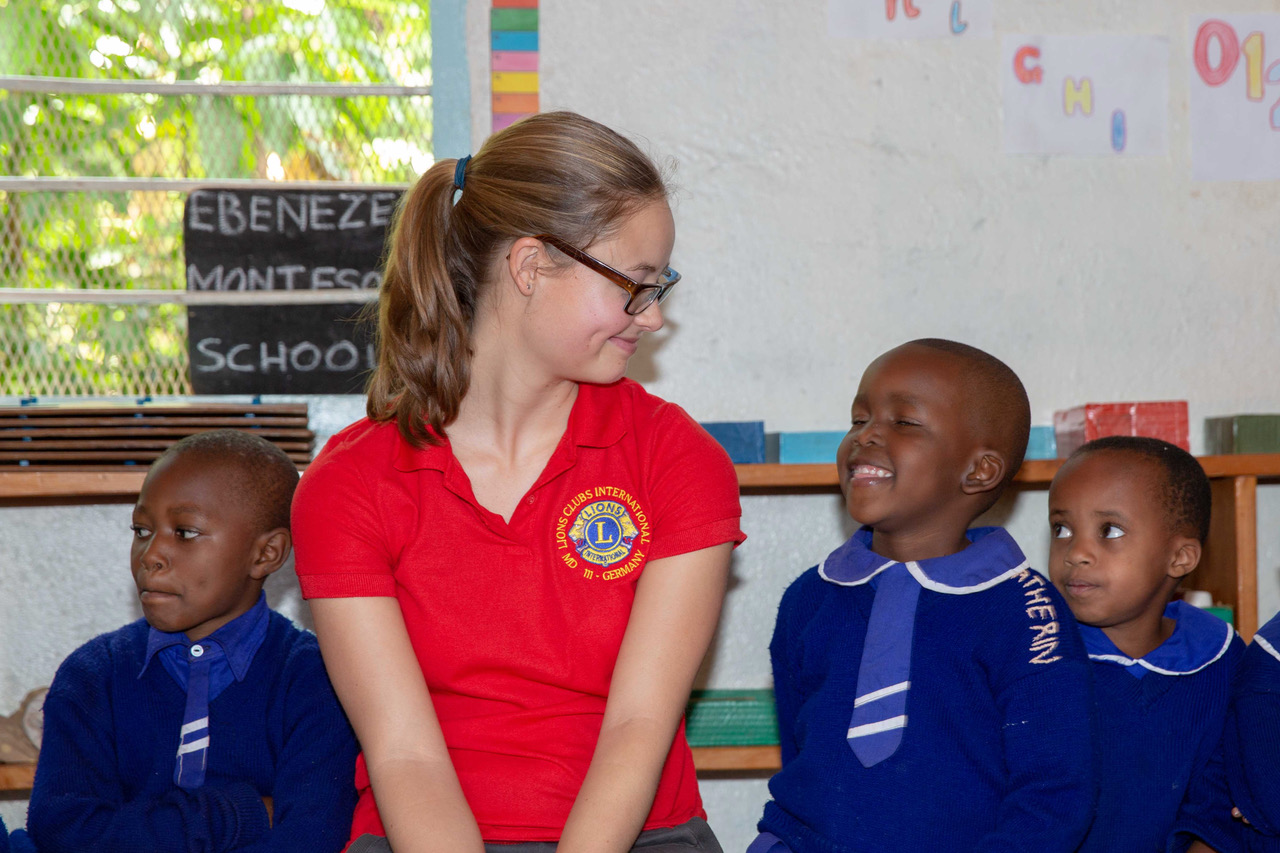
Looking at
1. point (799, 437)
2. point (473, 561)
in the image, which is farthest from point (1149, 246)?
point (473, 561)

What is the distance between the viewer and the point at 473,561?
4.75ft

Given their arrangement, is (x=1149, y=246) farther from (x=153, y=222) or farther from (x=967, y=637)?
(x=153, y=222)

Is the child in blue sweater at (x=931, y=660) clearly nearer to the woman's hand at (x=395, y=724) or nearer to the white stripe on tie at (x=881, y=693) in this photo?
the white stripe on tie at (x=881, y=693)

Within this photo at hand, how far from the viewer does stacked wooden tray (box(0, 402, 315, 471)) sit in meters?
2.08

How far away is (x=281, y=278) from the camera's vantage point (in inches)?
91.5

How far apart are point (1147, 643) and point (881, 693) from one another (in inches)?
18.9

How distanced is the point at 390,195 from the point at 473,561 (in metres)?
1.16

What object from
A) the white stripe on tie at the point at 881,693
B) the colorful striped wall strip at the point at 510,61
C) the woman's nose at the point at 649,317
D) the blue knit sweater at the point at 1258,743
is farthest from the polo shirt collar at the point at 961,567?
the colorful striped wall strip at the point at 510,61

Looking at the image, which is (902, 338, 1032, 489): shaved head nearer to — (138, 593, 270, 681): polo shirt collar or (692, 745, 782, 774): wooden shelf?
(692, 745, 782, 774): wooden shelf

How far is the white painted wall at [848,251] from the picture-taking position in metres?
2.32

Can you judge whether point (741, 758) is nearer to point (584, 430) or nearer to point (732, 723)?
point (732, 723)

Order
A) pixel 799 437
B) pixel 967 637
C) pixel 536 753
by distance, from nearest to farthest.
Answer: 1. pixel 536 753
2. pixel 967 637
3. pixel 799 437

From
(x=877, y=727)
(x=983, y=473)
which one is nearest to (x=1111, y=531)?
(x=983, y=473)

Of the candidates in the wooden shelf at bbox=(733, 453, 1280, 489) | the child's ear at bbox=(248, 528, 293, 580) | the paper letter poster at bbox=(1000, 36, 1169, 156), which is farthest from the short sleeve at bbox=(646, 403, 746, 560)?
the paper letter poster at bbox=(1000, 36, 1169, 156)
